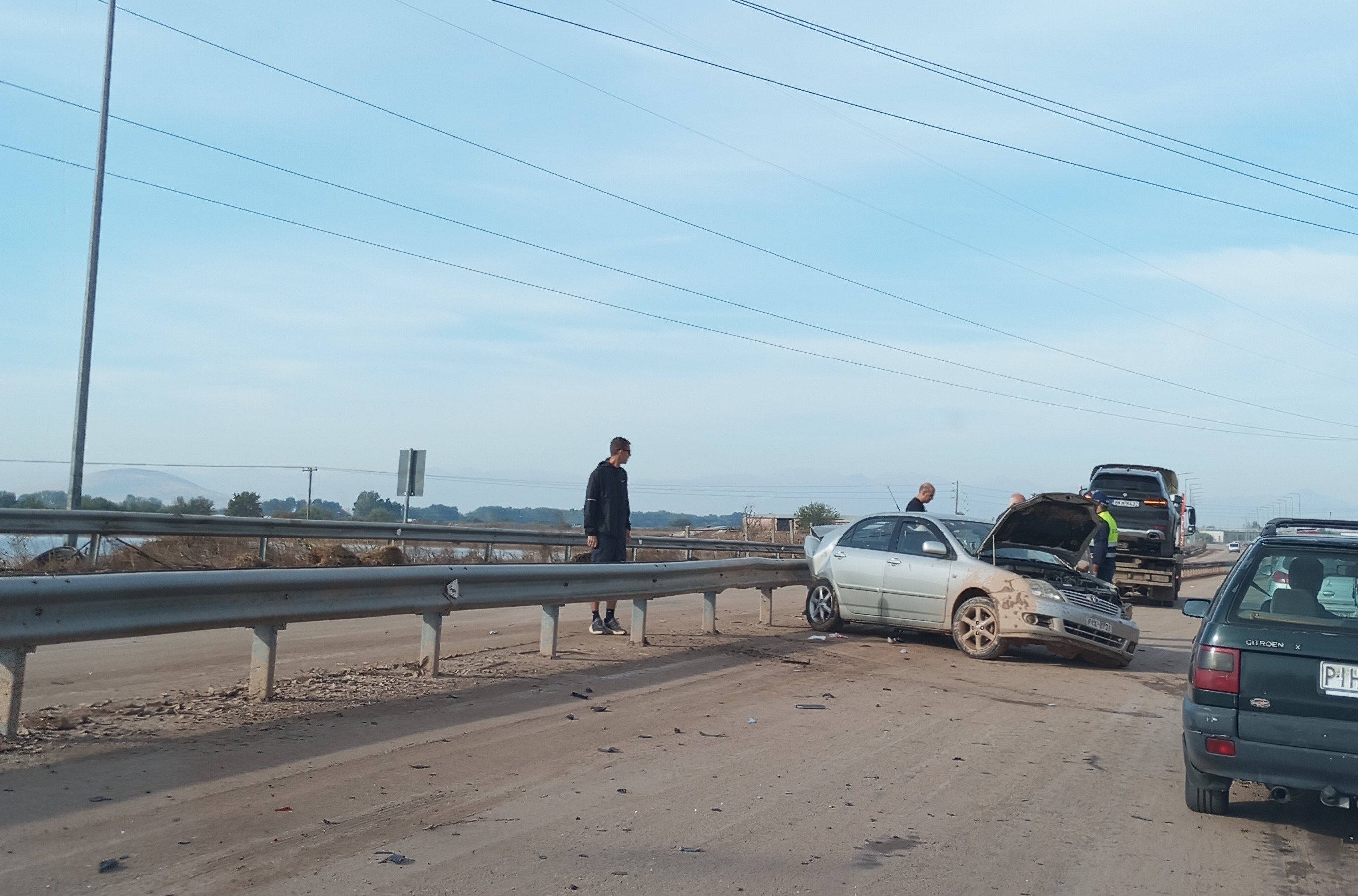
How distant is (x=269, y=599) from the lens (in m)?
7.38

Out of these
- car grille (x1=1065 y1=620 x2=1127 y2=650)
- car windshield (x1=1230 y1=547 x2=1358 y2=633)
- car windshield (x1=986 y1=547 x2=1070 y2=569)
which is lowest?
car grille (x1=1065 y1=620 x2=1127 y2=650)

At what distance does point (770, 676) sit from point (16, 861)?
6.77 meters

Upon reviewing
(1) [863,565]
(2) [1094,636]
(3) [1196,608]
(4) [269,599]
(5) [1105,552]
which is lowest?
(2) [1094,636]

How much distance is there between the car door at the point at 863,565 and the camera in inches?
518

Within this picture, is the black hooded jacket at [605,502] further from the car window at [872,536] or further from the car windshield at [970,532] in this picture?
the car windshield at [970,532]

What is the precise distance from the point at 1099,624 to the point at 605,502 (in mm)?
5306

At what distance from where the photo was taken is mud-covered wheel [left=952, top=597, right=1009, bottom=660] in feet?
39.1

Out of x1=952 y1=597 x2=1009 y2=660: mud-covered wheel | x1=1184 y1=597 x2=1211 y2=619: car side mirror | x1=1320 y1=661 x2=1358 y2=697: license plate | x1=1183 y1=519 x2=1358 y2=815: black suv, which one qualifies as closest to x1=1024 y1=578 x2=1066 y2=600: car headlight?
x1=952 y1=597 x2=1009 y2=660: mud-covered wheel

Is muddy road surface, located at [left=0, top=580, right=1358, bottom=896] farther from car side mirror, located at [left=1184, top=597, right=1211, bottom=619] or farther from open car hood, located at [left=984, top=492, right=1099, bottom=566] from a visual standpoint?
open car hood, located at [left=984, top=492, right=1099, bottom=566]

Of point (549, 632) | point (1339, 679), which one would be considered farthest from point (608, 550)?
point (1339, 679)

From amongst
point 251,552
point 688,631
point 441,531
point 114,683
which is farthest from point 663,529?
point 114,683

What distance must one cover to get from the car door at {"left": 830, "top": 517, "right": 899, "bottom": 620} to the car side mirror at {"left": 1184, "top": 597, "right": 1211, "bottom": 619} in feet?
20.9

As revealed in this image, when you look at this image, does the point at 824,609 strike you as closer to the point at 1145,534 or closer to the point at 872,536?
the point at 872,536

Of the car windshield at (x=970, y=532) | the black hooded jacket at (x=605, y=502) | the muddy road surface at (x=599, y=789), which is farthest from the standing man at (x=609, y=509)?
the car windshield at (x=970, y=532)
